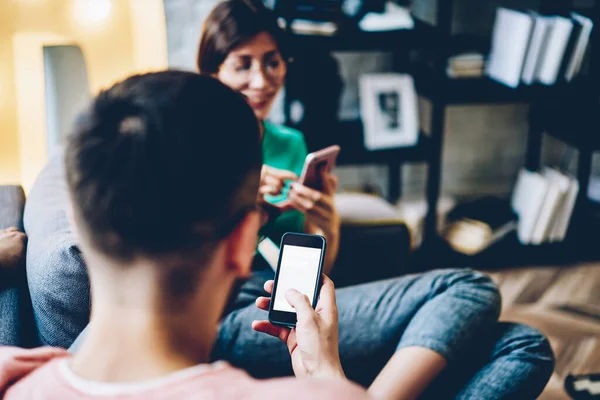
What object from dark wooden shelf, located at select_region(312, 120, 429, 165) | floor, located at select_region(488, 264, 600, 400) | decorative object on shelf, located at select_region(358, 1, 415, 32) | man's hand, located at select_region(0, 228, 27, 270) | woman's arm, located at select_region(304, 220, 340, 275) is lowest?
floor, located at select_region(488, 264, 600, 400)

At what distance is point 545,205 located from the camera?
8.34 feet

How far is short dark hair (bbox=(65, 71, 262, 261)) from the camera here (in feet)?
1.85

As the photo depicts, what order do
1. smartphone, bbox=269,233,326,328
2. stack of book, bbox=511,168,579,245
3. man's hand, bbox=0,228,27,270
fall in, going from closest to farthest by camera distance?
smartphone, bbox=269,233,326,328
man's hand, bbox=0,228,27,270
stack of book, bbox=511,168,579,245

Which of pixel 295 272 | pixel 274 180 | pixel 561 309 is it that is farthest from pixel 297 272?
pixel 561 309

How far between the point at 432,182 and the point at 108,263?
6.32 ft

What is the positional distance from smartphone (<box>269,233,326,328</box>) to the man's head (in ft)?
1.39

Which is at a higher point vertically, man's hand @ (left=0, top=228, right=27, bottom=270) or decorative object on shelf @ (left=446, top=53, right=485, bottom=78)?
decorative object on shelf @ (left=446, top=53, right=485, bottom=78)

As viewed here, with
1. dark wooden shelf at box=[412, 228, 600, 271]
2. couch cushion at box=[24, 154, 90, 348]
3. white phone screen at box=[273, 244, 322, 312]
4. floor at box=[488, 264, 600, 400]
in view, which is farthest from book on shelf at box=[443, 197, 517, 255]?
couch cushion at box=[24, 154, 90, 348]

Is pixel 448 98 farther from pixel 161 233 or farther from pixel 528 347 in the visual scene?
pixel 161 233

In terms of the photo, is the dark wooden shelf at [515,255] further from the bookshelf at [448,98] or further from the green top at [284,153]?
the green top at [284,153]

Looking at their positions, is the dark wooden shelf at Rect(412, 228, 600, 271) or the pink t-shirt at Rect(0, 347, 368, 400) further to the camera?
the dark wooden shelf at Rect(412, 228, 600, 271)

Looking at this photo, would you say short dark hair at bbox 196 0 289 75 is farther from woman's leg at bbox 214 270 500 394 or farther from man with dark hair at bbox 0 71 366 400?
man with dark hair at bbox 0 71 366 400

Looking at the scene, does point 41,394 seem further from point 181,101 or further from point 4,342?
point 4,342

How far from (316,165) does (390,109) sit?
901mm
